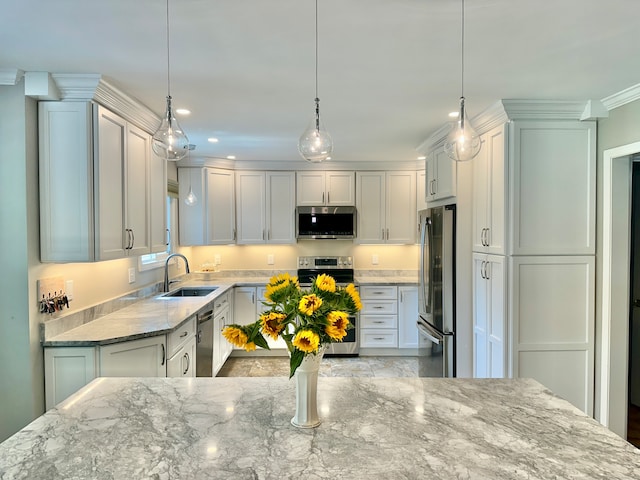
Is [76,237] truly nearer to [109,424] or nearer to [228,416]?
[109,424]

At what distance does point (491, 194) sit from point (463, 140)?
129cm

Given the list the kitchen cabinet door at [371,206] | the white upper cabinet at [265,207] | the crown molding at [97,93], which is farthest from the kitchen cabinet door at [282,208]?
the crown molding at [97,93]

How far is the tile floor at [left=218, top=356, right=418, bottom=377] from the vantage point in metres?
4.01

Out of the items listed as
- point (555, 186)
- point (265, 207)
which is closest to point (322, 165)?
point (265, 207)

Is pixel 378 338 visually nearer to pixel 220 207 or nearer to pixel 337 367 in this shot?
pixel 337 367

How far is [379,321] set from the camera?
4.51 metres

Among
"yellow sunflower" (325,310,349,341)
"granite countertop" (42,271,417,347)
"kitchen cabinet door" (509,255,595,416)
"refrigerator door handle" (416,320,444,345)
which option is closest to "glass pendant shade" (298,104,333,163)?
"yellow sunflower" (325,310,349,341)

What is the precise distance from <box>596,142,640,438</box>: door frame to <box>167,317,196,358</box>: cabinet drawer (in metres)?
2.83

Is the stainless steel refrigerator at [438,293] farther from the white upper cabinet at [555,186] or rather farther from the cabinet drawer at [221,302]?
the cabinet drawer at [221,302]

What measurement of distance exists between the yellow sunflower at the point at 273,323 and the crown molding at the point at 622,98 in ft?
8.23

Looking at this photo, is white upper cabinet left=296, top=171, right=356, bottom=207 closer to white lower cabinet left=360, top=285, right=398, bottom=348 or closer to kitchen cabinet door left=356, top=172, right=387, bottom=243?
kitchen cabinet door left=356, top=172, right=387, bottom=243

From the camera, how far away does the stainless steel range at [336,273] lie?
447 cm

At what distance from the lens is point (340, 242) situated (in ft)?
16.4

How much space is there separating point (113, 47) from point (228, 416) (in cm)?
167
